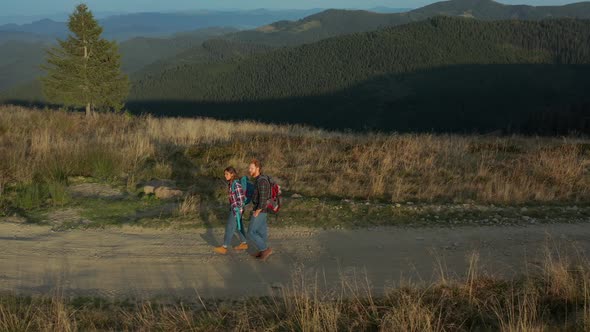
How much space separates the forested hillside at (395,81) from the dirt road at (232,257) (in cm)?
12416

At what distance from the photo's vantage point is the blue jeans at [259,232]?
717cm

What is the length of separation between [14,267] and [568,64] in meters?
203

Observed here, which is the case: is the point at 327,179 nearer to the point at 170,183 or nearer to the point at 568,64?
the point at 170,183

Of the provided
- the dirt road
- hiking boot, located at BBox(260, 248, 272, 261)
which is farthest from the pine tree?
hiking boot, located at BBox(260, 248, 272, 261)

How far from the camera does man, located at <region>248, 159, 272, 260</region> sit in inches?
282

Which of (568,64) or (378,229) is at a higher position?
(568,64)

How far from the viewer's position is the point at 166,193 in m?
10.2

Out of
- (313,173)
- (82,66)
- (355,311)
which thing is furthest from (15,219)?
(82,66)

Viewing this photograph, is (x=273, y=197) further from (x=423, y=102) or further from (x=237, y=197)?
(x=423, y=102)

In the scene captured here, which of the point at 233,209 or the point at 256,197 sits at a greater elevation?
the point at 256,197

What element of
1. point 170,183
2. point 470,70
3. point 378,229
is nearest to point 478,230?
point 378,229

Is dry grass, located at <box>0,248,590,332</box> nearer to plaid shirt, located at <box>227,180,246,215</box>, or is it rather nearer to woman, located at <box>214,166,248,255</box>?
woman, located at <box>214,166,248,255</box>

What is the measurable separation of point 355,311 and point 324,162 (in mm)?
8156

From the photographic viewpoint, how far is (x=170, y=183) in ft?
37.4
